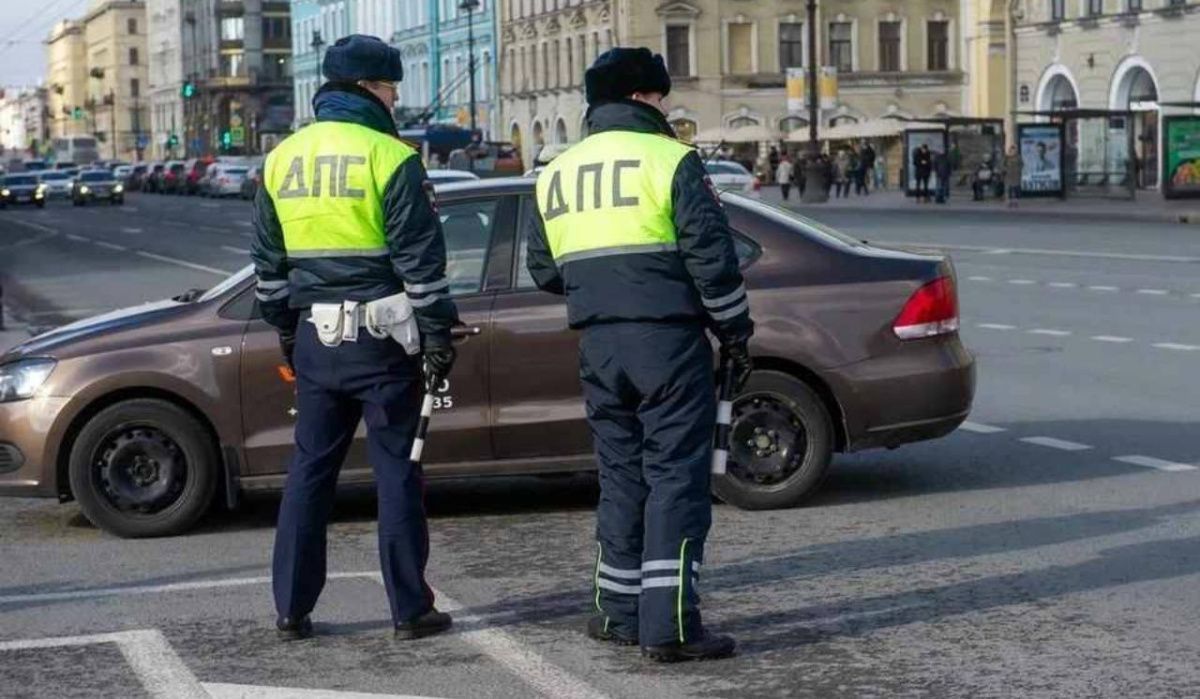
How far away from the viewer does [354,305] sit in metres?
7.26

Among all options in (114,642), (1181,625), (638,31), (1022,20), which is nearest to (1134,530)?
(1181,625)

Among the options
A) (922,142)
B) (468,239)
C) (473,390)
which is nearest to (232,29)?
(922,142)

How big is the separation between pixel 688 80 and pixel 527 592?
3089 inches

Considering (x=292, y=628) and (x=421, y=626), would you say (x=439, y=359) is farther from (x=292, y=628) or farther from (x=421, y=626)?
(x=292, y=628)

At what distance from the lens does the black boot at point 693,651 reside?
274 inches

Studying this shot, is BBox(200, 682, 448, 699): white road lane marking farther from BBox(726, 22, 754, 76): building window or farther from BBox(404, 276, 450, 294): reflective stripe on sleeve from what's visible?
BBox(726, 22, 754, 76): building window

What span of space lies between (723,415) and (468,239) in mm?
3195

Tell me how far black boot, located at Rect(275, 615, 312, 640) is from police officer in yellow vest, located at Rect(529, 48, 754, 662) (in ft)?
3.68

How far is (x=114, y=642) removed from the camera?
24.9 ft

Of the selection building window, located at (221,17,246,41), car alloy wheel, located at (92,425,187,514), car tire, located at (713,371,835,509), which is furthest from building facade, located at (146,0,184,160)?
car tire, located at (713,371,835,509)

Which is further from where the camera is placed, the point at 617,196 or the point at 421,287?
the point at 421,287

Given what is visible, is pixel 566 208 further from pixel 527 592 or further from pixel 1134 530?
pixel 1134 530

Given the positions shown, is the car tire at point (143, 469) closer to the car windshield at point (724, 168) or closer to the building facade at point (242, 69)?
the car windshield at point (724, 168)

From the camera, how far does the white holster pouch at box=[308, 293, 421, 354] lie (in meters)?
7.23
